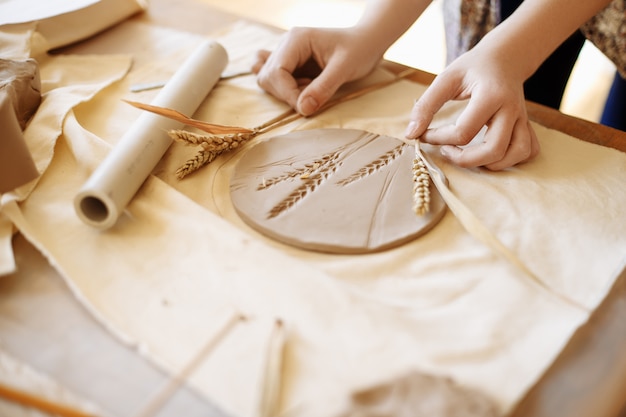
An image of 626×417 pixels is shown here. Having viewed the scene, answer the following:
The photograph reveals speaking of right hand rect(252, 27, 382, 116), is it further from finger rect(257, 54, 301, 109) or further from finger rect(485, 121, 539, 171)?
finger rect(485, 121, 539, 171)

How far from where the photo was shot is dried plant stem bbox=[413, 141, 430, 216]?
2.83 feet

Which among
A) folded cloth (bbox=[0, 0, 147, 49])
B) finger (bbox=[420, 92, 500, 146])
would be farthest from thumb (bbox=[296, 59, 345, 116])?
folded cloth (bbox=[0, 0, 147, 49])

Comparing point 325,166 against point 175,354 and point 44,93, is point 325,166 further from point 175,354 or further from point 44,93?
point 44,93

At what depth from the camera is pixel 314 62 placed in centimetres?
125

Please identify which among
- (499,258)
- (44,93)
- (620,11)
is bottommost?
(44,93)

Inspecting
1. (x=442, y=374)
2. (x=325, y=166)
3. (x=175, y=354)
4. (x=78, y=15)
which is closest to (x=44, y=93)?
(x=78, y=15)

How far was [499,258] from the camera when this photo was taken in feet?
2.65

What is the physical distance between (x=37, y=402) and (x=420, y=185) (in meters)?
0.64

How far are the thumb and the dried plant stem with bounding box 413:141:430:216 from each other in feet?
0.86

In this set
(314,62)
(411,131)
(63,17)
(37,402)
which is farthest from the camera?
(63,17)

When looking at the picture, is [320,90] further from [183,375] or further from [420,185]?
[183,375]

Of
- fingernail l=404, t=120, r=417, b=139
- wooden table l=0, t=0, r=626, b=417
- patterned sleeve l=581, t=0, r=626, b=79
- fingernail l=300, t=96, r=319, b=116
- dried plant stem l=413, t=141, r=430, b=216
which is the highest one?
patterned sleeve l=581, t=0, r=626, b=79

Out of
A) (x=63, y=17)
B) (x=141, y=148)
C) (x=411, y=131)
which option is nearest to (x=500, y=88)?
(x=411, y=131)

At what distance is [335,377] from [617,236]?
1.74 feet
